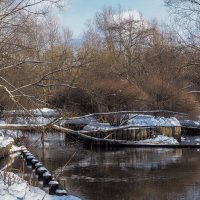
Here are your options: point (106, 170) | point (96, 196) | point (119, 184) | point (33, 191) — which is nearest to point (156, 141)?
point (106, 170)

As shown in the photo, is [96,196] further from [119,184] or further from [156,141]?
[156,141]

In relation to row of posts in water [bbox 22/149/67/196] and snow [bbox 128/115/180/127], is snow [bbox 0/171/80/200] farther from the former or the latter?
snow [bbox 128/115/180/127]

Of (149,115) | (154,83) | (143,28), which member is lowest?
(149,115)

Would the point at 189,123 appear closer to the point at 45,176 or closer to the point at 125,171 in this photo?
the point at 125,171

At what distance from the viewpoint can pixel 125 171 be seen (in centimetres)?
1789

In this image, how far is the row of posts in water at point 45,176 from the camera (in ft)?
37.1

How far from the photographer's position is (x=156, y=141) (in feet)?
87.1

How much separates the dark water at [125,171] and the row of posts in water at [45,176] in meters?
0.39

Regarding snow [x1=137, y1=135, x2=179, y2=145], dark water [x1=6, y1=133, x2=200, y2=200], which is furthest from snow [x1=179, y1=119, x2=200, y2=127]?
dark water [x1=6, y1=133, x2=200, y2=200]

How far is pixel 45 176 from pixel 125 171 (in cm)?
533

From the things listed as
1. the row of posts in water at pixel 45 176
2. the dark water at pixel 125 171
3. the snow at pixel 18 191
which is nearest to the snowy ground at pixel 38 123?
the snow at pixel 18 191

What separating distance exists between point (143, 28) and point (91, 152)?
30.2 metres

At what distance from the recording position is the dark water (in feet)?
46.3

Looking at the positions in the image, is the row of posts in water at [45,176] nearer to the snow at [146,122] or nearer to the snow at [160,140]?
the snow at [160,140]
